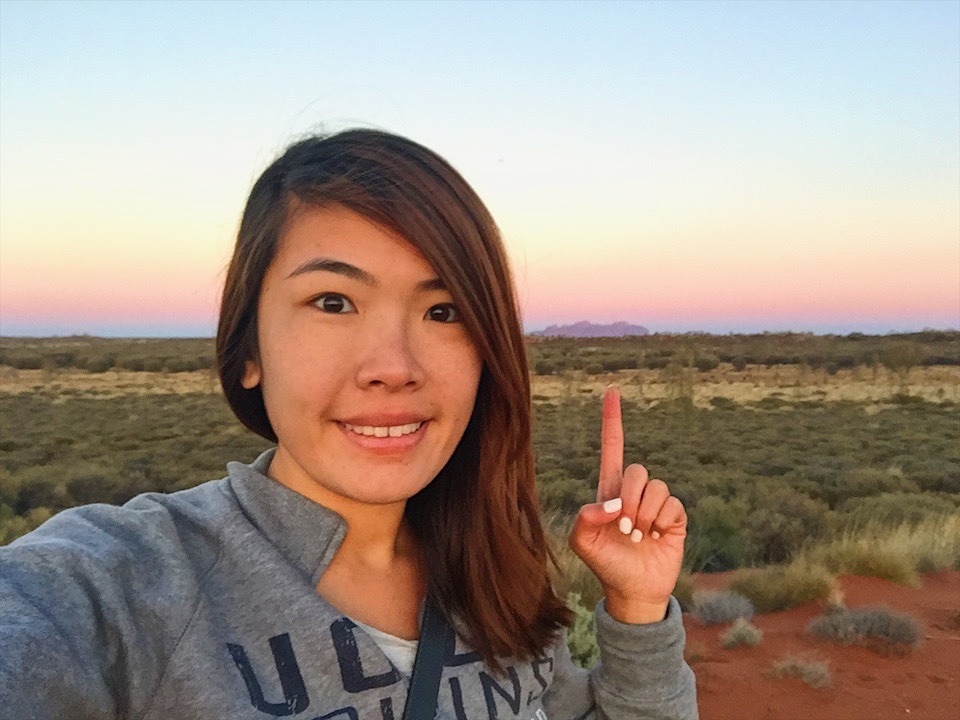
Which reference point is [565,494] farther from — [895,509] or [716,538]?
[895,509]

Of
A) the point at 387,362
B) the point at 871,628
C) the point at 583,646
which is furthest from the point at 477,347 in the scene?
the point at 871,628

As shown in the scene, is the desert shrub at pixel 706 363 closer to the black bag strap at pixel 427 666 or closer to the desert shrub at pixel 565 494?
the desert shrub at pixel 565 494

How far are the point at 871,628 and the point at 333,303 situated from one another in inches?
256

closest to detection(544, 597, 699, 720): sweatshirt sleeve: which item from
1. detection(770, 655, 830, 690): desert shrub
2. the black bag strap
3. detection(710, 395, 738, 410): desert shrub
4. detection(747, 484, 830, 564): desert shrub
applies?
the black bag strap

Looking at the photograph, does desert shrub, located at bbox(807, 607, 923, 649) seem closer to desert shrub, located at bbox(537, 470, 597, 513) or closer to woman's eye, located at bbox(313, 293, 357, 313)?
desert shrub, located at bbox(537, 470, 597, 513)

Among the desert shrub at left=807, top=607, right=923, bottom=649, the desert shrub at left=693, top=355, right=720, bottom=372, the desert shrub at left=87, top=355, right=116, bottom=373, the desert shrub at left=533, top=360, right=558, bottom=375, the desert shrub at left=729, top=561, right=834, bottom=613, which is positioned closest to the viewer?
the desert shrub at left=807, top=607, right=923, bottom=649

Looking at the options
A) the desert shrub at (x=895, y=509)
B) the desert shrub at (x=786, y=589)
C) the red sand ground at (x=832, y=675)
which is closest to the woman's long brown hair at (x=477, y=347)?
the red sand ground at (x=832, y=675)

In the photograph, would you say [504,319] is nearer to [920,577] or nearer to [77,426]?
[920,577]

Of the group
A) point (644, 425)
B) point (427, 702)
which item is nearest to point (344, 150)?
point (427, 702)

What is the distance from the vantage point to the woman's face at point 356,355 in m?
1.37

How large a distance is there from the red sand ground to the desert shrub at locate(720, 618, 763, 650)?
0.20 feet

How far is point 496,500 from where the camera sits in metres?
1.79

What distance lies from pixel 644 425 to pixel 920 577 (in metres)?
15.2

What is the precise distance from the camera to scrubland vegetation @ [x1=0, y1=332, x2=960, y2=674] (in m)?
8.79
